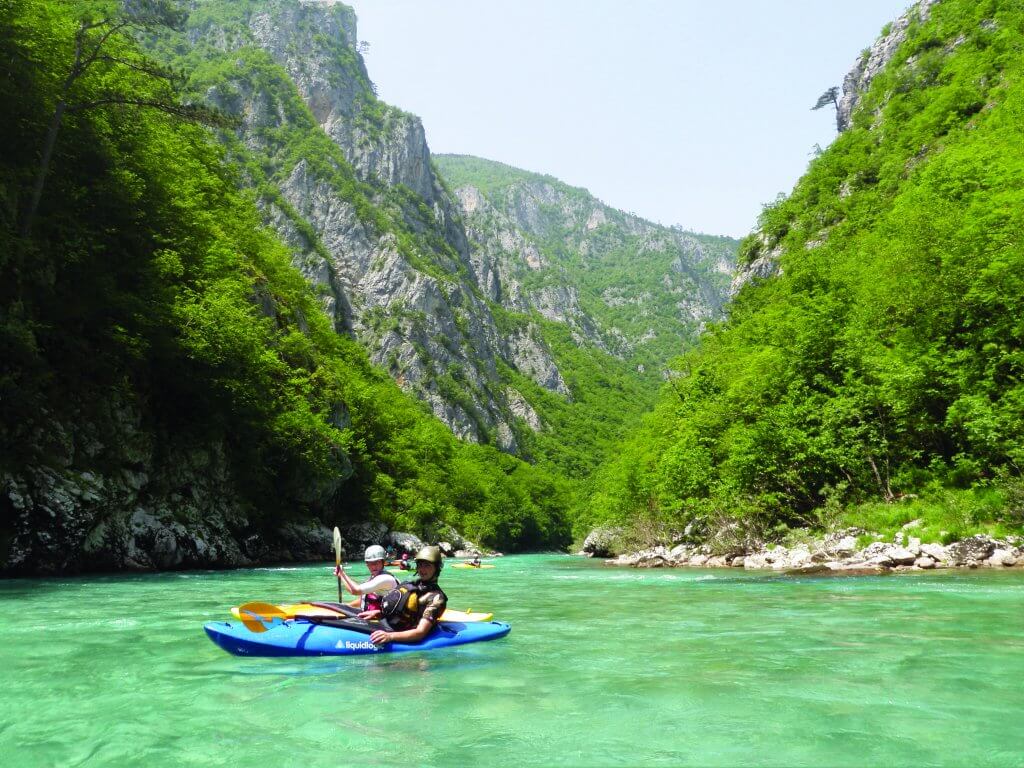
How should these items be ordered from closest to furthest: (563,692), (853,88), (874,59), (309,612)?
(563,692)
(309,612)
(874,59)
(853,88)

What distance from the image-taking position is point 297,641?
788 cm

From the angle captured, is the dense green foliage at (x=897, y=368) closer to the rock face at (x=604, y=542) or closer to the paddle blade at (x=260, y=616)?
the rock face at (x=604, y=542)

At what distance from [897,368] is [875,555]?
19.4ft

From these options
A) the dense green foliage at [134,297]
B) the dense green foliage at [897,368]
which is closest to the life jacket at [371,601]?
the dense green foliage at [134,297]

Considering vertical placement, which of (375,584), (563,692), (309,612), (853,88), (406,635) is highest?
(853,88)

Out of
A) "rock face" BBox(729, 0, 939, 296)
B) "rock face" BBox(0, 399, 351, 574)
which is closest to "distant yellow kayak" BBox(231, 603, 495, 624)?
"rock face" BBox(0, 399, 351, 574)

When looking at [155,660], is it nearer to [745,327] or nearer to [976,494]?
[976,494]

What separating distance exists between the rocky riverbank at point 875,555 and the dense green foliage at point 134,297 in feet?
65.1

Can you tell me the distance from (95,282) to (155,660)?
673 inches

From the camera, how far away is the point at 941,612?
10320 mm

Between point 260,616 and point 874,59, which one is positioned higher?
point 874,59

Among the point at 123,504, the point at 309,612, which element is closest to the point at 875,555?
the point at 309,612

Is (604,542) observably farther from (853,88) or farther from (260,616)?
(853,88)

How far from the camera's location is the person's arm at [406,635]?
8.00 meters
